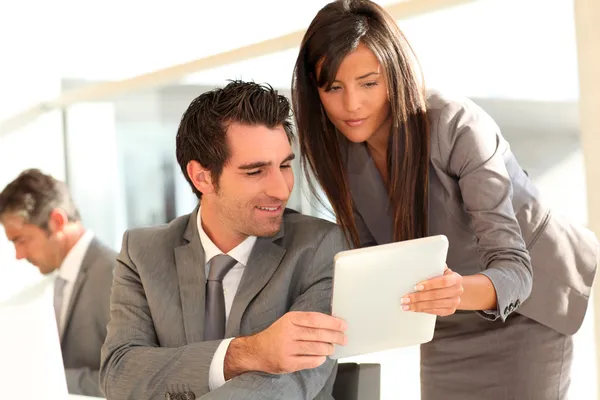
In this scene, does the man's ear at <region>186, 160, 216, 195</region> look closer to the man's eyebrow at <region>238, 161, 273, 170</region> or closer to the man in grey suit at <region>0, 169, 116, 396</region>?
the man's eyebrow at <region>238, 161, 273, 170</region>

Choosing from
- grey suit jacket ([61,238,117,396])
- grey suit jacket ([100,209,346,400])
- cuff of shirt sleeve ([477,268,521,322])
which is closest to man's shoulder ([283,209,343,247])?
grey suit jacket ([100,209,346,400])

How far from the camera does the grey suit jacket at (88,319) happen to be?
338 cm

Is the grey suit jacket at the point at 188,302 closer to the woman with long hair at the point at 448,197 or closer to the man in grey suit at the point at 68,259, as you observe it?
the woman with long hair at the point at 448,197

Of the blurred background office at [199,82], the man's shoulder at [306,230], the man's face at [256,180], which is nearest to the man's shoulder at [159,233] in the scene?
the man's face at [256,180]

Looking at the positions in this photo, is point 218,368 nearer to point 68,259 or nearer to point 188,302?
point 188,302

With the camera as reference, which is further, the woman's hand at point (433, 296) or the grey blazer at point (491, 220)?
the grey blazer at point (491, 220)

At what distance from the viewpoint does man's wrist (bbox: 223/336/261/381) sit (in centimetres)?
170

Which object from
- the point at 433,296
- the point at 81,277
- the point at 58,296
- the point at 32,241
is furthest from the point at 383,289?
the point at 32,241

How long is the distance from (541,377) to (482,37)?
967 mm

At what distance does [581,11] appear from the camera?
2178mm

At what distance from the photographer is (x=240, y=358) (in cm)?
172

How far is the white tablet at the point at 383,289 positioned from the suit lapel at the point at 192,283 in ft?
1.31

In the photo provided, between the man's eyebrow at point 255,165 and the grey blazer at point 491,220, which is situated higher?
the man's eyebrow at point 255,165

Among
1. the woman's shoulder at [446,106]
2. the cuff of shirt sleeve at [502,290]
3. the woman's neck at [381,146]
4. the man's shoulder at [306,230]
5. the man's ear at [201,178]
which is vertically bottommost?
the cuff of shirt sleeve at [502,290]
